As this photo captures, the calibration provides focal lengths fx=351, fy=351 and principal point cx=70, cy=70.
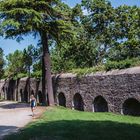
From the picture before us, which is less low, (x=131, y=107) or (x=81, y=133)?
(x=131, y=107)

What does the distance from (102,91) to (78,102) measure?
5162 millimetres

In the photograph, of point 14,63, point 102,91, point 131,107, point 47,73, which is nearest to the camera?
point 131,107

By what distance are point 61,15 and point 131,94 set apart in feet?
35.5

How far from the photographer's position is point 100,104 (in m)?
26.7

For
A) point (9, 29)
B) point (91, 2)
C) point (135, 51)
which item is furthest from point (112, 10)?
point (9, 29)

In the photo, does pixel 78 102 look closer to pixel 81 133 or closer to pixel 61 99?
pixel 61 99

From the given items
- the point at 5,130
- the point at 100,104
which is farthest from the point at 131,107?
the point at 5,130

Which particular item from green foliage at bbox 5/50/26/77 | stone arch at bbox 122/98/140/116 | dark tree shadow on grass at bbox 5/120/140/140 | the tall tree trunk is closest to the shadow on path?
dark tree shadow on grass at bbox 5/120/140/140

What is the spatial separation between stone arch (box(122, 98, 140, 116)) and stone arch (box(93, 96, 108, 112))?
263 centimetres

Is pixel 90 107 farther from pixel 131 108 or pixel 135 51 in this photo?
pixel 135 51

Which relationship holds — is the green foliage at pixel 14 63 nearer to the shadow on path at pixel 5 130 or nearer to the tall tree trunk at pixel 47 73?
the tall tree trunk at pixel 47 73

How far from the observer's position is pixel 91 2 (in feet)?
145

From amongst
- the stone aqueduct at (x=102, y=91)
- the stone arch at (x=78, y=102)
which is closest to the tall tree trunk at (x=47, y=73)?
the stone aqueduct at (x=102, y=91)

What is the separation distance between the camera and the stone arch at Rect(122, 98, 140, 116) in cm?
2320
